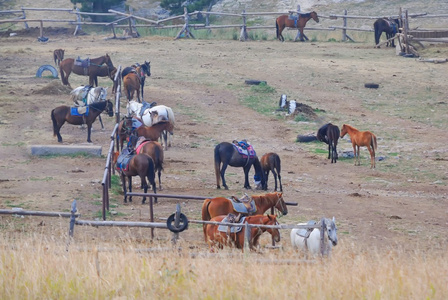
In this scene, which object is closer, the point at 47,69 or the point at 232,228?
the point at 232,228

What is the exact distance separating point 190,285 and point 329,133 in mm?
12068

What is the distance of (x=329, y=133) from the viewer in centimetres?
1939

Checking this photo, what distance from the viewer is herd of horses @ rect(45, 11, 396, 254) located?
35.3ft

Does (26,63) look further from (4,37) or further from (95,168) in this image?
(95,168)

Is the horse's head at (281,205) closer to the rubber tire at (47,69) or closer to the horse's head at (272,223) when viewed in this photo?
the horse's head at (272,223)

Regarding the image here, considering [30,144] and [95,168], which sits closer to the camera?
[95,168]

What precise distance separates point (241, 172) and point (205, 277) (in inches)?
409

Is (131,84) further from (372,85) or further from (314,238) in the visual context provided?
(314,238)

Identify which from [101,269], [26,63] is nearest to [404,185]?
[101,269]

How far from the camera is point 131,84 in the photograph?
953 inches

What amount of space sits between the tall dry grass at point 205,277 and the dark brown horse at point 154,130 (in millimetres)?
9410

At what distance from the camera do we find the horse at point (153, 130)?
1838 centimetres

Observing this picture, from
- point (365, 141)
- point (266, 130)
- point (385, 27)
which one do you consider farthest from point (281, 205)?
point (385, 27)

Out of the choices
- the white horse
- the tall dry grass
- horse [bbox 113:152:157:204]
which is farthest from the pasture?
the white horse
